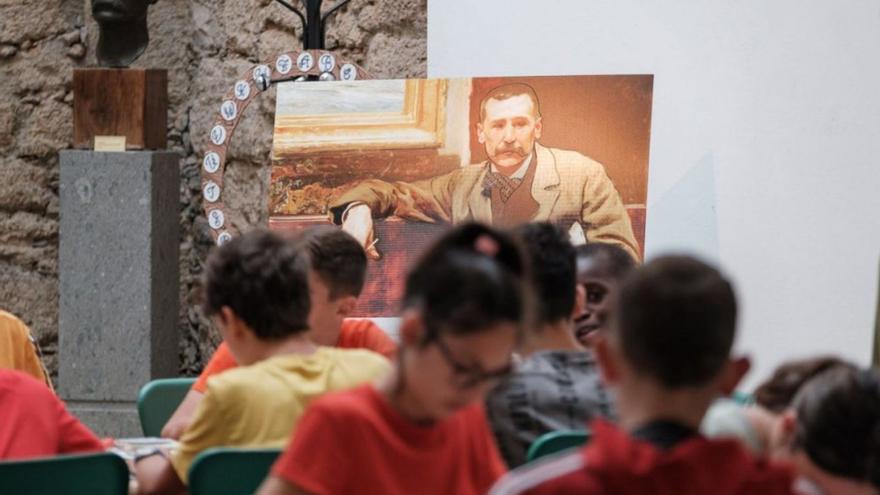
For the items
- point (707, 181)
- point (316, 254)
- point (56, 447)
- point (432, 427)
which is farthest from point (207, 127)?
point (432, 427)

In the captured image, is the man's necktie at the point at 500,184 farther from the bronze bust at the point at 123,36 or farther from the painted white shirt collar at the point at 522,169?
the bronze bust at the point at 123,36

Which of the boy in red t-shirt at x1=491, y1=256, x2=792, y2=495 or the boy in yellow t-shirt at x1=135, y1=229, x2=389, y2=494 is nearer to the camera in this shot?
the boy in red t-shirt at x1=491, y1=256, x2=792, y2=495

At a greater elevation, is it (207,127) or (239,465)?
(207,127)

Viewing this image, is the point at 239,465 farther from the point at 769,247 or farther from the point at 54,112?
the point at 54,112

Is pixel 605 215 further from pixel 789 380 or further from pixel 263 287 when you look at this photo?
pixel 789 380

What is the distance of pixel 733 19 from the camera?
5375 millimetres

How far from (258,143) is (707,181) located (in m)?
2.23

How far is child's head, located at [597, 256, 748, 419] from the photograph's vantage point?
1598 millimetres

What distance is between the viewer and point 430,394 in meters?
1.81

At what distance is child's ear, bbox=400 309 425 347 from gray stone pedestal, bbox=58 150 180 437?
4.59m

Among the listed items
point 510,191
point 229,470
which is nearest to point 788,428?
point 229,470

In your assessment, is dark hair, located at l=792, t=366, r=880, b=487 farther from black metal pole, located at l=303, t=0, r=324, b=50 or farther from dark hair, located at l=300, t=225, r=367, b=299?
black metal pole, located at l=303, t=0, r=324, b=50

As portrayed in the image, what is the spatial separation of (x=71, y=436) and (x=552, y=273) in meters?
0.93

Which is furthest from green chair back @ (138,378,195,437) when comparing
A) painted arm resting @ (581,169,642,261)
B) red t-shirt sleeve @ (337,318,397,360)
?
painted arm resting @ (581,169,642,261)
